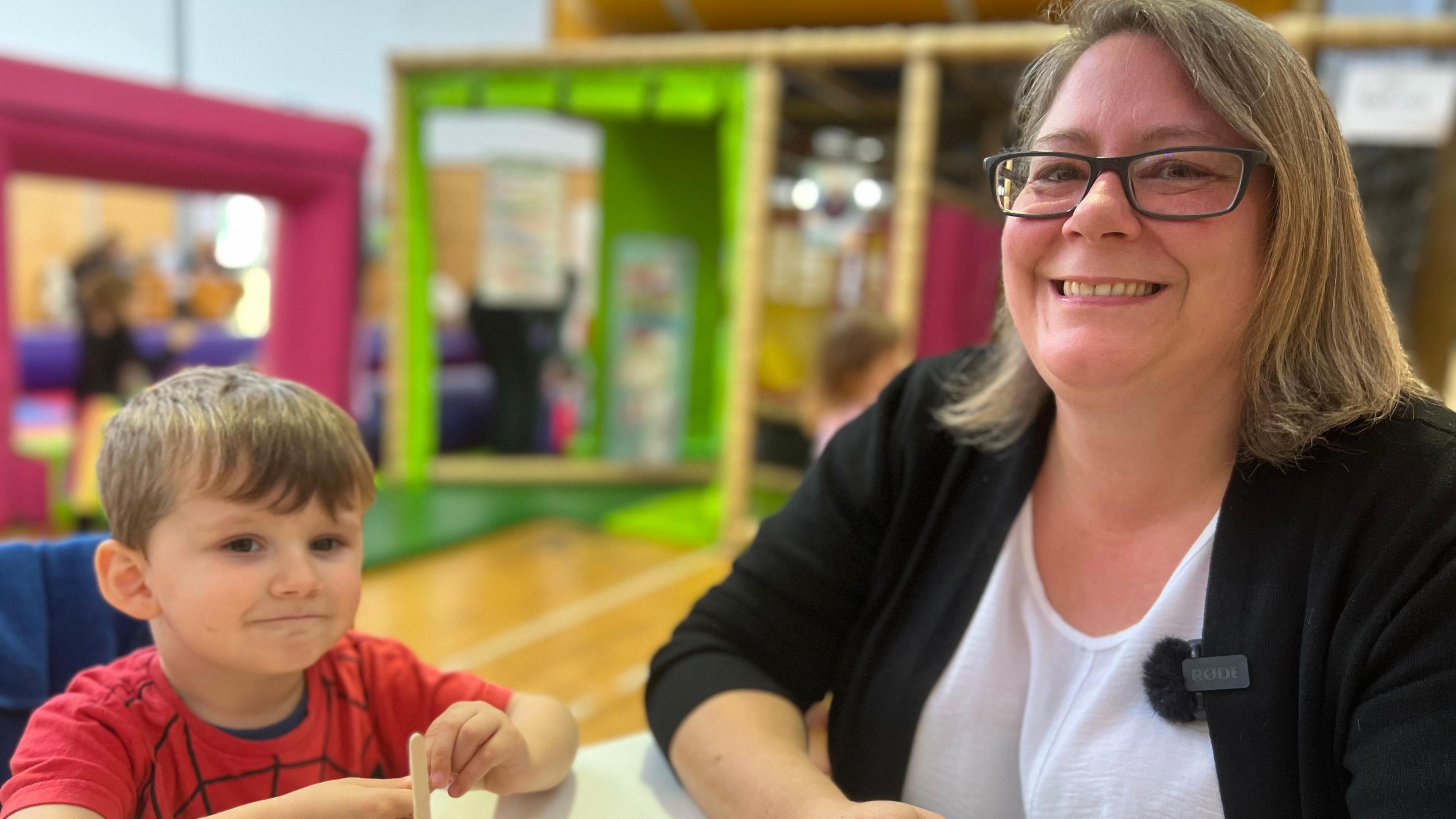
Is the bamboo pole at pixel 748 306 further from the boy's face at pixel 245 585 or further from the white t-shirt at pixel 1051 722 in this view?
the boy's face at pixel 245 585

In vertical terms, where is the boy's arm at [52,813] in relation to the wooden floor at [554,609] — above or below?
above

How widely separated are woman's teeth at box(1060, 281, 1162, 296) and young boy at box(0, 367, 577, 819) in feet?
2.10

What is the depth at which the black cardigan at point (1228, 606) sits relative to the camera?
823mm

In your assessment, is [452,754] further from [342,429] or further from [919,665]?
[919,665]

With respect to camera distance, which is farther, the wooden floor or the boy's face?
the wooden floor

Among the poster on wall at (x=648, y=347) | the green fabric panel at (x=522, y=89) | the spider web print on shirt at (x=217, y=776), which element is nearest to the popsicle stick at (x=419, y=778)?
the spider web print on shirt at (x=217, y=776)

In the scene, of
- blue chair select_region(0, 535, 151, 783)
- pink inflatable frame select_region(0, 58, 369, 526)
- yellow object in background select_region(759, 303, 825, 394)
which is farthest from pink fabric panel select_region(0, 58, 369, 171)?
blue chair select_region(0, 535, 151, 783)

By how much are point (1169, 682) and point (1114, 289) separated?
35 cm

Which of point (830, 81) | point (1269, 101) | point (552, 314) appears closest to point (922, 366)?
point (1269, 101)

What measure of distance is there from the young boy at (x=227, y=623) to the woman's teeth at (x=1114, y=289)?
0.64 m

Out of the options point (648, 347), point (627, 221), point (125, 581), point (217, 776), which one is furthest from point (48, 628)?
point (627, 221)

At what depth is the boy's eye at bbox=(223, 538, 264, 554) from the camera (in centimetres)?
84

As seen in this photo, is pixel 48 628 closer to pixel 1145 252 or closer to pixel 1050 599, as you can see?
pixel 1050 599

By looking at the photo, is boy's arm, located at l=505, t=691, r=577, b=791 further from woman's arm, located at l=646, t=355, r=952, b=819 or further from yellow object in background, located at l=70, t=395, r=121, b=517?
yellow object in background, located at l=70, t=395, r=121, b=517
